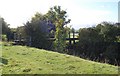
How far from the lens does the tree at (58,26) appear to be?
82.1 ft

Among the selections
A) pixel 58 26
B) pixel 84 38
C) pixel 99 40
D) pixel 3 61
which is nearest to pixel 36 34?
pixel 58 26

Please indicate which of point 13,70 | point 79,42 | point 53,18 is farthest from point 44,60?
point 53,18

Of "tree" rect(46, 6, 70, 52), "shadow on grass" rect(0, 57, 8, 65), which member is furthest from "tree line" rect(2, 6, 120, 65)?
"shadow on grass" rect(0, 57, 8, 65)

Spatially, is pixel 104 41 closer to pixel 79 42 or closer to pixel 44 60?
pixel 79 42

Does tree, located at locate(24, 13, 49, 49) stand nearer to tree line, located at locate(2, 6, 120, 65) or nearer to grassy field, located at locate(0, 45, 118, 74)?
tree line, located at locate(2, 6, 120, 65)

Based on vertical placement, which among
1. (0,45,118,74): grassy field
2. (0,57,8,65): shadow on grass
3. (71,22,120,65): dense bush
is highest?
(71,22,120,65): dense bush

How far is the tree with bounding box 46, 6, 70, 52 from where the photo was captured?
25.0 meters

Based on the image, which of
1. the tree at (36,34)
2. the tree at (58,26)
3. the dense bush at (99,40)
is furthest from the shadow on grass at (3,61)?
the dense bush at (99,40)

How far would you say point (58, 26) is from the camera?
27984 mm

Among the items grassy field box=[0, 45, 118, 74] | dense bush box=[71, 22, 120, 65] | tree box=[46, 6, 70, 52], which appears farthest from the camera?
dense bush box=[71, 22, 120, 65]

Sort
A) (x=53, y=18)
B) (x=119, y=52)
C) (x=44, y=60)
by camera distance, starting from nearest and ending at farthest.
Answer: (x=44, y=60), (x=119, y=52), (x=53, y=18)

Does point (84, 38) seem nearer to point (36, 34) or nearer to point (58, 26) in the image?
point (58, 26)

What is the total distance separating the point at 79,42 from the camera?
28.0 metres

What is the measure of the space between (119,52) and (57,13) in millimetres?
13801
